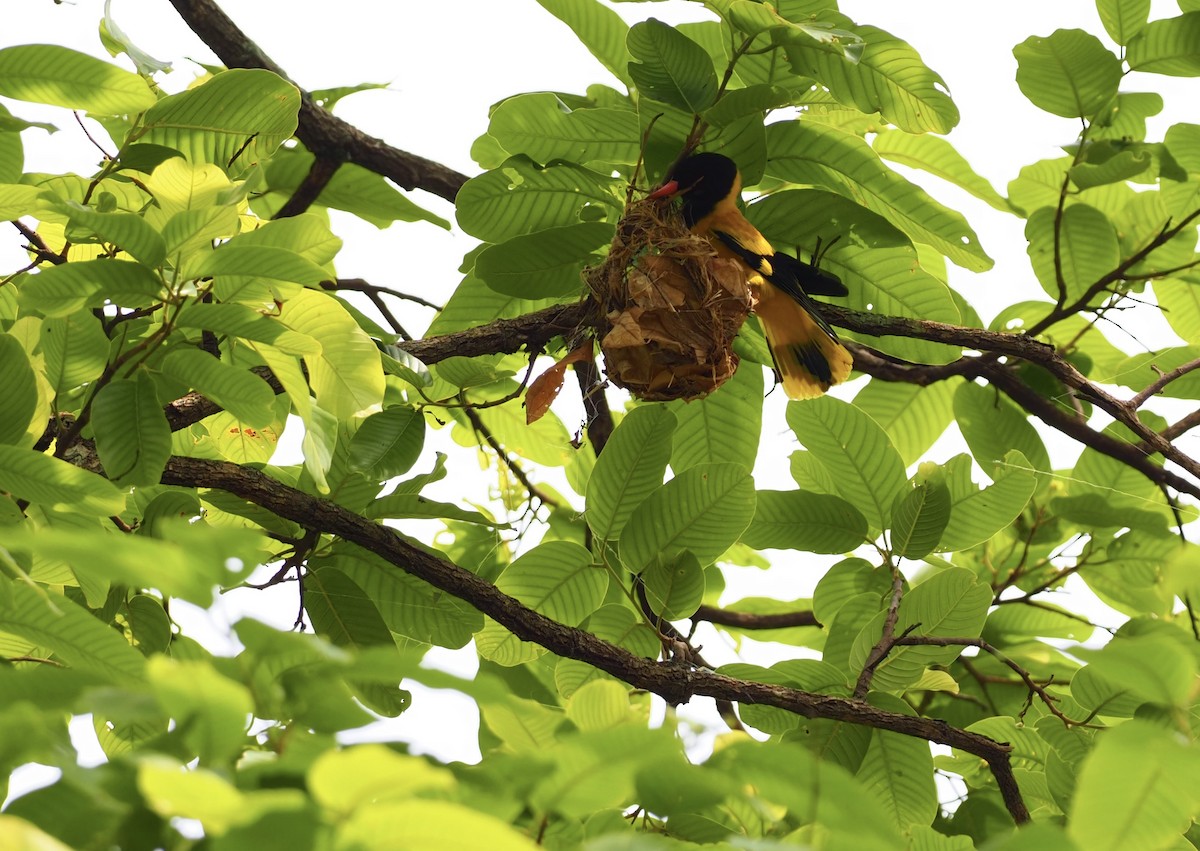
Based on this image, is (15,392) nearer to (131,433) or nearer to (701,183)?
(131,433)

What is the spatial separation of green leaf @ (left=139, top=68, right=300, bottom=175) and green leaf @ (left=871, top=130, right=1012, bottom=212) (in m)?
1.27

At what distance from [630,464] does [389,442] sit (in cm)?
45

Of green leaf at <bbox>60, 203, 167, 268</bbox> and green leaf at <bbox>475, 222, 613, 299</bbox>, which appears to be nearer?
green leaf at <bbox>60, 203, 167, 268</bbox>

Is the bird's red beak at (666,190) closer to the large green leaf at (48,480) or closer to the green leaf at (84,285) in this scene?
the green leaf at (84,285)

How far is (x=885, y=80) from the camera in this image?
1943 mm

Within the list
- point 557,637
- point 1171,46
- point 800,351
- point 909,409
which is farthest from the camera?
point 909,409

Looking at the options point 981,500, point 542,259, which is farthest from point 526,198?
point 981,500

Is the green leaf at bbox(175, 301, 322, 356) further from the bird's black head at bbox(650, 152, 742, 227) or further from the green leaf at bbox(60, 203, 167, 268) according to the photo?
the bird's black head at bbox(650, 152, 742, 227)

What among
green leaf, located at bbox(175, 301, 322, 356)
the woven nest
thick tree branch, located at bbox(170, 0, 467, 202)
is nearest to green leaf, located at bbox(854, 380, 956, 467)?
the woven nest

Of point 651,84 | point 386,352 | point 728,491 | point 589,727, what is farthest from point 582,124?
point 589,727

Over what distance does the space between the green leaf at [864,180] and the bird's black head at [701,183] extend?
10cm

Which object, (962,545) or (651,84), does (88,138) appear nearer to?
(651,84)

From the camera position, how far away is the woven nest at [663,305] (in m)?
2.03

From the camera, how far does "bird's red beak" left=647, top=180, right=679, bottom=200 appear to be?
202cm
